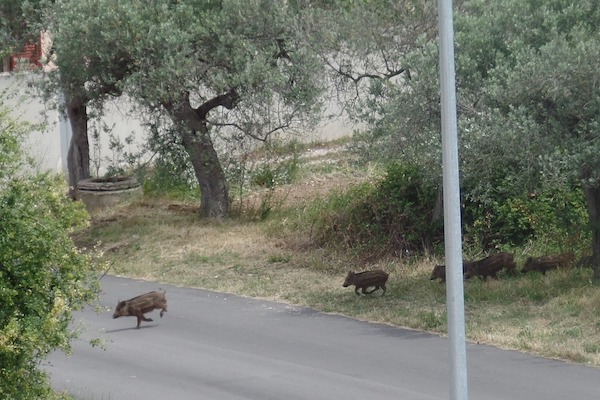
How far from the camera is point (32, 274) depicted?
741cm

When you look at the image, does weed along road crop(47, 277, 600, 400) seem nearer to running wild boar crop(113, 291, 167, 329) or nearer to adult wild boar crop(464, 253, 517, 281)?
running wild boar crop(113, 291, 167, 329)

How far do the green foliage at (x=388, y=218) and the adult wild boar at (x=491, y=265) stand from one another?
2210 mm

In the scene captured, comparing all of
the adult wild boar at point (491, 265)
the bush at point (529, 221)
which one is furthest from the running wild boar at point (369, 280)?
the bush at point (529, 221)

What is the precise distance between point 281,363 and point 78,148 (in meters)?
11.5

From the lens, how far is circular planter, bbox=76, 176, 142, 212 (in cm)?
2116

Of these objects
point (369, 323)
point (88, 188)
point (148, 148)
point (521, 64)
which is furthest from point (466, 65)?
point (88, 188)

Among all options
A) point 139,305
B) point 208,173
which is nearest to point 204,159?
point 208,173

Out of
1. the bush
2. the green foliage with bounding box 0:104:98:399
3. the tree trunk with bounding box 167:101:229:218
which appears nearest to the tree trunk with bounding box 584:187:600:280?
the bush

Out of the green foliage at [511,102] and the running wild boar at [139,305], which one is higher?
the green foliage at [511,102]

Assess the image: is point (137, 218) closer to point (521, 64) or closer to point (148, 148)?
point (148, 148)

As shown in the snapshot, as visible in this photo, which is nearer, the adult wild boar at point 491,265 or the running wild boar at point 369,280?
the running wild boar at point 369,280

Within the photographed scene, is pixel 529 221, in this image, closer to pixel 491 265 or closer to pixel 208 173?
pixel 491 265

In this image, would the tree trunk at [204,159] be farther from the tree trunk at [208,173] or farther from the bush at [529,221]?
the bush at [529,221]

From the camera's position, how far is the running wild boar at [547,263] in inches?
561
